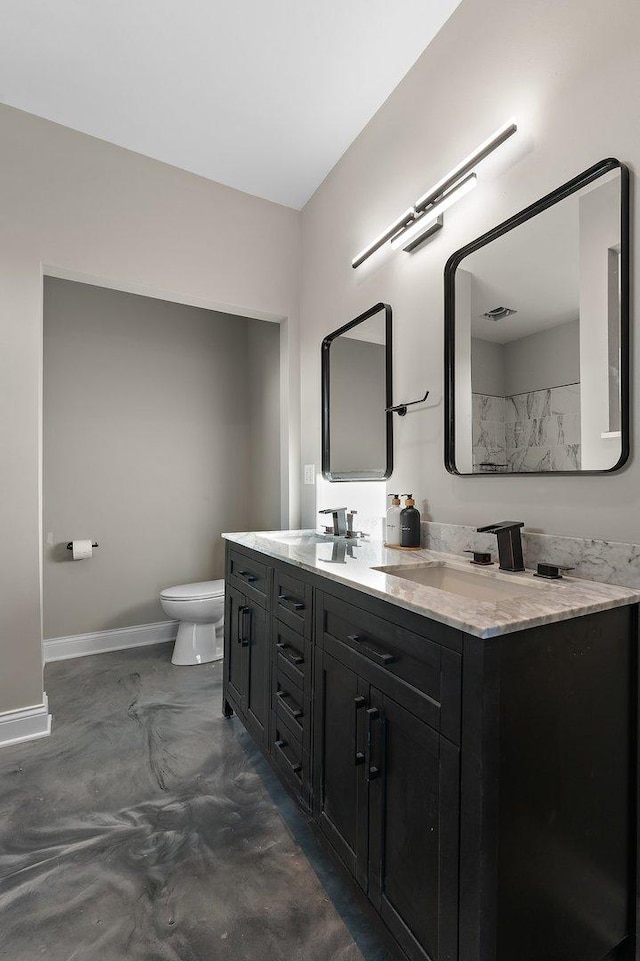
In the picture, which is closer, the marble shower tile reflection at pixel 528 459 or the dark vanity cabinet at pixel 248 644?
the marble shower tile reflection at pixel 528 459

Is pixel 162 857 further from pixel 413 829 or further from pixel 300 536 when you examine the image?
pixel 300 536

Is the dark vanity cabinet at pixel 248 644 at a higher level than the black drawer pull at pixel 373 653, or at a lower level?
lower

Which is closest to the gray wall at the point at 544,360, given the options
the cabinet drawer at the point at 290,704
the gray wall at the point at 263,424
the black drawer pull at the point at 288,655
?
the black drawer pull at the point at 288,655

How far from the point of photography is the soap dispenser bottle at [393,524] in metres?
Answer: 1.77

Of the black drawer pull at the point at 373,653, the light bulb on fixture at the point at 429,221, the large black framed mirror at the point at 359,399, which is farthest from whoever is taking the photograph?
the large black framed mirror at the point at 359,399

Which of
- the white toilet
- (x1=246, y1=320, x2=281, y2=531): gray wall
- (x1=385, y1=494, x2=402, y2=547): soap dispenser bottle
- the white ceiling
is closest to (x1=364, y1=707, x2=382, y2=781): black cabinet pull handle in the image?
(x1=385, y1=494, x2=402, y2=547): soap dispenser bottle

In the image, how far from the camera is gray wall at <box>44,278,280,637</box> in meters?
2.96

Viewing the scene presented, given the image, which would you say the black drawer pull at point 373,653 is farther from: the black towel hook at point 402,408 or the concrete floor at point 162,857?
the black towel hook at point 402,408

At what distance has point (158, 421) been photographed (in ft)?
10.8

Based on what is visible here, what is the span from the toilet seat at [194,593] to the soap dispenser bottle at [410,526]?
4.98ft

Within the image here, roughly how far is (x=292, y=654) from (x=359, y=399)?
1.24 metres

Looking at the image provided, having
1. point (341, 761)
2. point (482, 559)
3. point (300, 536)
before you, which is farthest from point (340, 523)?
point (341, 761)

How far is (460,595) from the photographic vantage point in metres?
1.24

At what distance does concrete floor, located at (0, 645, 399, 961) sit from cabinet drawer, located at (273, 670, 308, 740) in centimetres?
33
